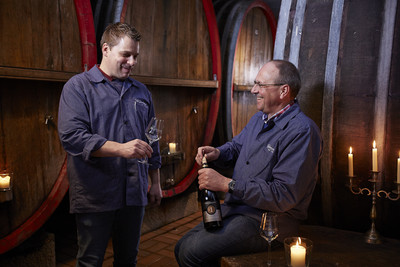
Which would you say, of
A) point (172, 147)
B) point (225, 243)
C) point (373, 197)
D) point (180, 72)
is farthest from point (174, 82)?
point (373, 197)

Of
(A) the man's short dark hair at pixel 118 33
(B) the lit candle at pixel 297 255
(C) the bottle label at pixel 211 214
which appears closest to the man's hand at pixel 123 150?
(C) the bottle label at pixel 211 214

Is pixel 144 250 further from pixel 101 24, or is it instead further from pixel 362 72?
pixel 362 72

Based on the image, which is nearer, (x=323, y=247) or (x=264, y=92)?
(x=323, y=247)

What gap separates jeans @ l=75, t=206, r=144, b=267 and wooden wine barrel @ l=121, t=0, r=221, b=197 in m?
1.10

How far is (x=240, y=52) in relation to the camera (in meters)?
4.24

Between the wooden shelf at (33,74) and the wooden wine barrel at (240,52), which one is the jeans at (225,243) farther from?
the wooden wine barrel at (240,52)

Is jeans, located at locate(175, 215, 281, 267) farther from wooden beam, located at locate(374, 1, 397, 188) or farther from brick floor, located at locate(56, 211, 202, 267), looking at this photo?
brick floor, located at locate(56, 211, 202, 267)

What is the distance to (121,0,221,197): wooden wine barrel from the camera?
2932 millimetres

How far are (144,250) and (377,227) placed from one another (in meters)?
1.88

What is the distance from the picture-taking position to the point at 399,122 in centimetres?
174

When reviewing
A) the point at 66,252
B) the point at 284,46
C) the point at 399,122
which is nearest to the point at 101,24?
the point at 284,46

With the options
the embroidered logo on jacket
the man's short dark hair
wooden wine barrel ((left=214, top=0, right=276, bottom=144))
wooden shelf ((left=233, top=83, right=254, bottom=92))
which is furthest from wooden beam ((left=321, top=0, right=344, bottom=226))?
wooden shelf ((left=233, top=83, right=254, bottom=92))

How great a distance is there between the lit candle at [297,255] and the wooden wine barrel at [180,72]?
5.95ft

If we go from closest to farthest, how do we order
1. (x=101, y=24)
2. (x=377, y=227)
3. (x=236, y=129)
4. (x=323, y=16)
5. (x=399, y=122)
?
1. (x=399, y=122)
2. (x=377, y=227)
3. (x=323, y=16)
4. (x=101, y=24)
5. (x=236, y=129)
